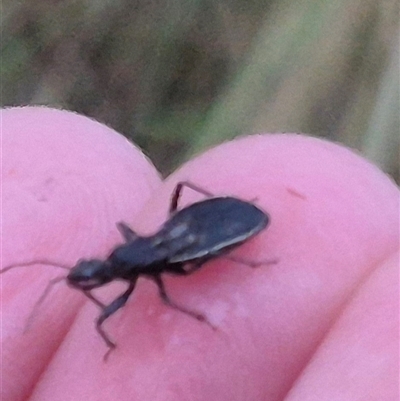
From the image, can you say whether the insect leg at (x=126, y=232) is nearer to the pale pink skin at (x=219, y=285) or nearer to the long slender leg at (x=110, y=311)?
the pale pink skin at (x=219, y=285)

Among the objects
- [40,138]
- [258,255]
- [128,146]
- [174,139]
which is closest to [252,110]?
[174,139]

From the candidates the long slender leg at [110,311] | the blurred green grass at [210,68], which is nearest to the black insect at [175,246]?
the long slender leg at [110,311]

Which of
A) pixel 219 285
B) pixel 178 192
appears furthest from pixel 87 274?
pixel 219 285

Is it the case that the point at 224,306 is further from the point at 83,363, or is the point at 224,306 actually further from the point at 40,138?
the point at 40,138

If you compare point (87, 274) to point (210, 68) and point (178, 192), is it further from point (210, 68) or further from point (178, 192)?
point (210, 68)

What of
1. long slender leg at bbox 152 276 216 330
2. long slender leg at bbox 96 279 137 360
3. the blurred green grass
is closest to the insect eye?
long slender leg at bbox 96 279 137 360

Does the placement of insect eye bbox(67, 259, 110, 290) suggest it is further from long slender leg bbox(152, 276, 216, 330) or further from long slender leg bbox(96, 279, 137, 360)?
long slender leg bbox(152, 276, 216, 330)
